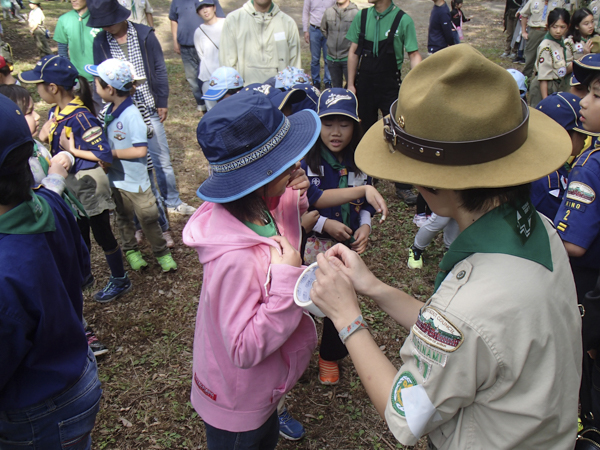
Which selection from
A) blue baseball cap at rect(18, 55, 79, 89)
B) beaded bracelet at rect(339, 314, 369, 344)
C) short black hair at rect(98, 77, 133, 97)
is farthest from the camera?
short black hair at rect(98, 77, 133, 97)

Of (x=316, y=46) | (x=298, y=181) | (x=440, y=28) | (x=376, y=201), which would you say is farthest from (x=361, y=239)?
(x=316, y=46)

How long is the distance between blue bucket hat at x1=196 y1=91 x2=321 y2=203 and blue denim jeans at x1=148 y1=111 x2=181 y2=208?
3.68m

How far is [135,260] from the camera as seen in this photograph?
4.70 m

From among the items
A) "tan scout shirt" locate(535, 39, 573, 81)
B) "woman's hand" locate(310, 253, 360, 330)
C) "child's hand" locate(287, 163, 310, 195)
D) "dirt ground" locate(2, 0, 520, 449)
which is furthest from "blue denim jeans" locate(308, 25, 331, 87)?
"woman's hand" locate(310, 253, 360, 330)

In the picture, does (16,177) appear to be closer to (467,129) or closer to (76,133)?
(467,129)

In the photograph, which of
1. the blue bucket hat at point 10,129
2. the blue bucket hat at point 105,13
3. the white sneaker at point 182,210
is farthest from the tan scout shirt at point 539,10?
the blue bucket hat at point 10,129

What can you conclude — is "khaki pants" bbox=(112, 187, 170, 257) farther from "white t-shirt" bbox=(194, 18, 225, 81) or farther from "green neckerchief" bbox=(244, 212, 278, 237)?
"white t-shirt" bbox=(194, 18, 225, 81)

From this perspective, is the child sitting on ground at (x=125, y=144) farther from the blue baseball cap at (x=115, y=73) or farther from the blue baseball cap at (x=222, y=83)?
the blue baseball cap at (x=222, y=83)

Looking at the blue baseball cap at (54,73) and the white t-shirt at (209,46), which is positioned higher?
the blue baseball cap at (54,73)

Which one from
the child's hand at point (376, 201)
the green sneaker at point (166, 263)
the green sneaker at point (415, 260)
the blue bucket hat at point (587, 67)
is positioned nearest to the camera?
the child's hand at point (376, 201)

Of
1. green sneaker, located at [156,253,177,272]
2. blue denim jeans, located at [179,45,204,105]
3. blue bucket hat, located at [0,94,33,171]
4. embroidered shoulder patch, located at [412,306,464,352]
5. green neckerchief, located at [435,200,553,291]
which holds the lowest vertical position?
green sneaker, located at [156,253,177,272]

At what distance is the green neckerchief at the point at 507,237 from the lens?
1300 mm

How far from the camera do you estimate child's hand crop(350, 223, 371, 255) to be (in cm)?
306

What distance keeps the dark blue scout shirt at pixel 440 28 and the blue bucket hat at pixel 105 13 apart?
627 cm
